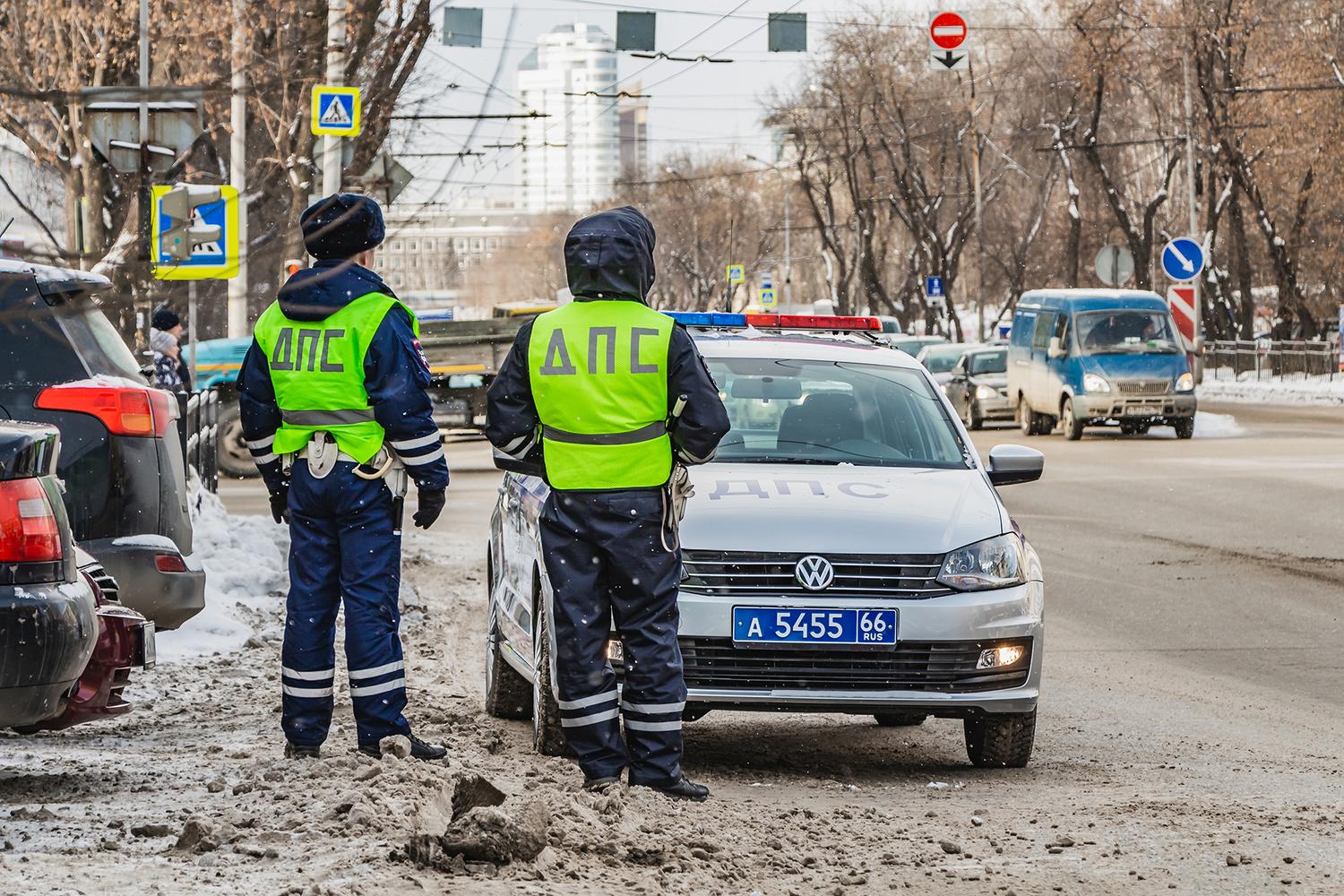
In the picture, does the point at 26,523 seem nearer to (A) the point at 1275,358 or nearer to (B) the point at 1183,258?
(B) the point at 1183,258

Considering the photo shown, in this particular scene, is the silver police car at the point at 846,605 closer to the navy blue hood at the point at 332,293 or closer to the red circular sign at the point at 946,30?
the navy blue hood at the point at 332,293

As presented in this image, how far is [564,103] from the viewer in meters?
24.7

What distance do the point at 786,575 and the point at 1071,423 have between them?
2471 cm

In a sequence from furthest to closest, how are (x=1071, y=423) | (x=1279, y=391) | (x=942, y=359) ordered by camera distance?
1. (x=1279, y=391)
2. (x=942, y=359)
3. (x=1071, y=423)

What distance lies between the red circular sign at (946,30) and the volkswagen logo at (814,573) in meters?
20.7

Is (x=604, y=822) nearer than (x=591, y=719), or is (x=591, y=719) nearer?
(x=604, y=822)

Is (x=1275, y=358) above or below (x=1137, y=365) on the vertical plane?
below

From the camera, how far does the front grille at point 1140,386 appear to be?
30375 mm

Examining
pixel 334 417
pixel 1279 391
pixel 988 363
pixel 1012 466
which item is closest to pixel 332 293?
pixel 334 417

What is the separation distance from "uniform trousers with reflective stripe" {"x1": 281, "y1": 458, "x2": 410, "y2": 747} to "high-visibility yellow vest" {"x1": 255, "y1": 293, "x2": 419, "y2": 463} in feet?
0.34

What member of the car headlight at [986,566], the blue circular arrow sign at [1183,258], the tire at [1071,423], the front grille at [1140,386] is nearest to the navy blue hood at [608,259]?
the car headlight at [986,566]

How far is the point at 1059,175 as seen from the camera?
7206 centimetres

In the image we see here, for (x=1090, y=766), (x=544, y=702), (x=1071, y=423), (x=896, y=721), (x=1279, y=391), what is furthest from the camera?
(x=1279, y=391)

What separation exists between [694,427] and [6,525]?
6.32 ft
